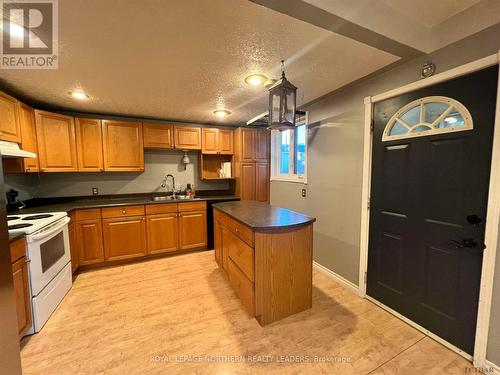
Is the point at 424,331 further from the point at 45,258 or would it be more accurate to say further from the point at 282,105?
the point at 45,258

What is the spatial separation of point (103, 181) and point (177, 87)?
2245mm

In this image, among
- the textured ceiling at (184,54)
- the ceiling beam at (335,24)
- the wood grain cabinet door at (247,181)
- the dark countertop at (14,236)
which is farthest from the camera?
the wood grain cabinet door at (247,181)

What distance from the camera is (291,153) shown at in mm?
3447

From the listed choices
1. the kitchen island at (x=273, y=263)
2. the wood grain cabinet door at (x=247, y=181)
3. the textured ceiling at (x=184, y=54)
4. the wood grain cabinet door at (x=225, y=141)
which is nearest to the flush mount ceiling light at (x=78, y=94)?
the textured ceiling at (x=184, y=54)

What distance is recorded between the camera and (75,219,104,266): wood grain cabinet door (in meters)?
2.81

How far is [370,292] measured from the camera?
2.19 metres

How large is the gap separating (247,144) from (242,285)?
2.57 meters

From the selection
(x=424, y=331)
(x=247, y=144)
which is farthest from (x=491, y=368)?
(x=247, y=144)

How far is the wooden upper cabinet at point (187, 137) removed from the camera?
3.59 metres

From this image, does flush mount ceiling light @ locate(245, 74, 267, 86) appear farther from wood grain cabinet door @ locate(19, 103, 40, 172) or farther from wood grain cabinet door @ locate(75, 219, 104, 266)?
wood grain cabinet door @ locate(75, 219, 104, 266)

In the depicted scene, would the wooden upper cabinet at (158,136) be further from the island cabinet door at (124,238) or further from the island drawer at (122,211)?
the island cabinet door at (124,238)

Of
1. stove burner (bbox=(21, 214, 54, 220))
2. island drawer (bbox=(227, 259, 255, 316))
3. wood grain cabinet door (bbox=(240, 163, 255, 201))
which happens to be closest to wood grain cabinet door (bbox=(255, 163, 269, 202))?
wood grain cabinet door (bbox=(240, 163, 255, 201))

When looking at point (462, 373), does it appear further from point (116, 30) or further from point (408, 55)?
point (116, 30)

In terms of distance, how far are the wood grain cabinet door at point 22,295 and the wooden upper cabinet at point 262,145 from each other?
10.7ft
